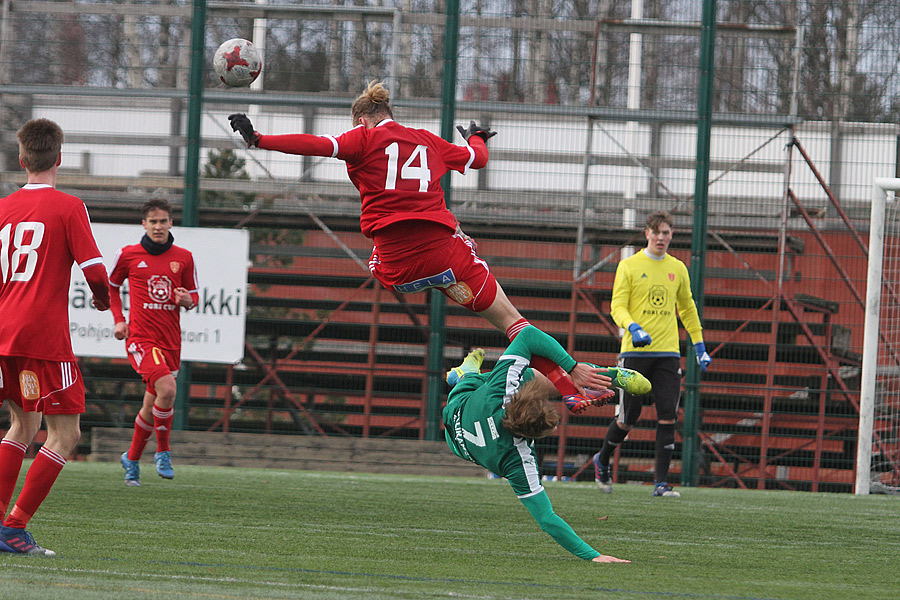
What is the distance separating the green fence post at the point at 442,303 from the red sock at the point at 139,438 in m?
4.07

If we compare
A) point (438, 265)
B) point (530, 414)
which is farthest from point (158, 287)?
point (530, 414)

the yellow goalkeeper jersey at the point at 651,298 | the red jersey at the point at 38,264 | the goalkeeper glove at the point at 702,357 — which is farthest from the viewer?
the yellow goalkeeper jersey at the point at 651,298

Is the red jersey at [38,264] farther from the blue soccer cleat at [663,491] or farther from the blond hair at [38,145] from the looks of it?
the blue soccer cleat at [663,491]

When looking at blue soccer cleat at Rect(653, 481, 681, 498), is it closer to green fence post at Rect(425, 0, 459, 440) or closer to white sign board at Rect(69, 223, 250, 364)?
green fence post at Rect(425, 0, 459, 440)

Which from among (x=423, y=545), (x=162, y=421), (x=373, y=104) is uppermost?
(x=373, y=104)

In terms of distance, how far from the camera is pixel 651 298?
858 cm

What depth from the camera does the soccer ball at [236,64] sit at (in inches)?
266

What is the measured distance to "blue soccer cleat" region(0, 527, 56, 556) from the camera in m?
4.62

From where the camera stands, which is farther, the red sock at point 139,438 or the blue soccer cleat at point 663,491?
the blue soccer cleat at point 663,491

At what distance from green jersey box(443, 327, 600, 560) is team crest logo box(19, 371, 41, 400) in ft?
6.14

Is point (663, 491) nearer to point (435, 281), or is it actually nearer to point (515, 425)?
point (435, 281)

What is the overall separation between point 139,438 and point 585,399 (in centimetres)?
414

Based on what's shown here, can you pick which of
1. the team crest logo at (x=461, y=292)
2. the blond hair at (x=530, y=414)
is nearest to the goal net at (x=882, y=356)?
the team crest logo at (x=461, y=292)

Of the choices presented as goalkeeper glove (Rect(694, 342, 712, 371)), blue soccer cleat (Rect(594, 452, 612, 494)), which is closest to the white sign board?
blue soccer cleat (Rect(594, 452, 612, 494))
